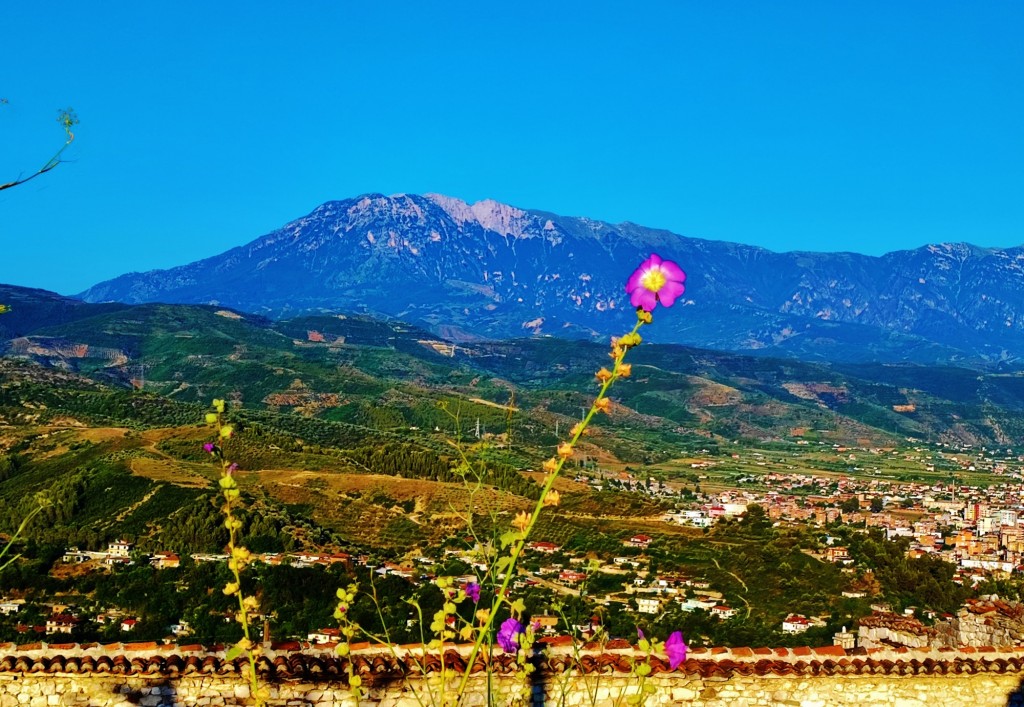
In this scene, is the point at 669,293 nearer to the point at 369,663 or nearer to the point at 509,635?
the point at 509,635

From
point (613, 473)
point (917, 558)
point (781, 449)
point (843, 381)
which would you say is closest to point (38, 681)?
point (917, 558)

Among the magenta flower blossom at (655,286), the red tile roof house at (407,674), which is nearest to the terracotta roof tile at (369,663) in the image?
the red tile roof house at (407,674)

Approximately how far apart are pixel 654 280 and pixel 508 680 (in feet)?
17.2

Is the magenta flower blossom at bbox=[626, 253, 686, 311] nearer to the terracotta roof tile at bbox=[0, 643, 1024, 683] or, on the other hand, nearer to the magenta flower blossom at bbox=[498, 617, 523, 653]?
the magenta flower blossom at bbox=[498, 617, 523, 653]

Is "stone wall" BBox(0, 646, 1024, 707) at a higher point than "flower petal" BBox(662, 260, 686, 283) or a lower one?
lower

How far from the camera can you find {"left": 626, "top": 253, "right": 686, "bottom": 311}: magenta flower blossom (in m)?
2.76

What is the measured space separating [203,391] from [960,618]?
104623 mm

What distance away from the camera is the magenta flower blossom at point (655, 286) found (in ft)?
9.05

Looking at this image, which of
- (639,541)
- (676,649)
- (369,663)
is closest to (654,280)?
(676,649)

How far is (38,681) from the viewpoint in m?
7.21

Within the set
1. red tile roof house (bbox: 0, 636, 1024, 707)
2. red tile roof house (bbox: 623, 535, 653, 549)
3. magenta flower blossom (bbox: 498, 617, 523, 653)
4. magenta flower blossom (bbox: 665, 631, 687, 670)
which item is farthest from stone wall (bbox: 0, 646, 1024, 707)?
red tile roof house (bbox: 623, 535, 653, 549)

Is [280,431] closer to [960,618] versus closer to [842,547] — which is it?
[842,547]

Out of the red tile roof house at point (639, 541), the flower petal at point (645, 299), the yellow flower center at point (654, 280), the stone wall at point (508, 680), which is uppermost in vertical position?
the yellow flower center at point (654, 280)

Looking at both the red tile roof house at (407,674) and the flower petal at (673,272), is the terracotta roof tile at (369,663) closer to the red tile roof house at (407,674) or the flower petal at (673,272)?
the red tile roof house at (407,674)
